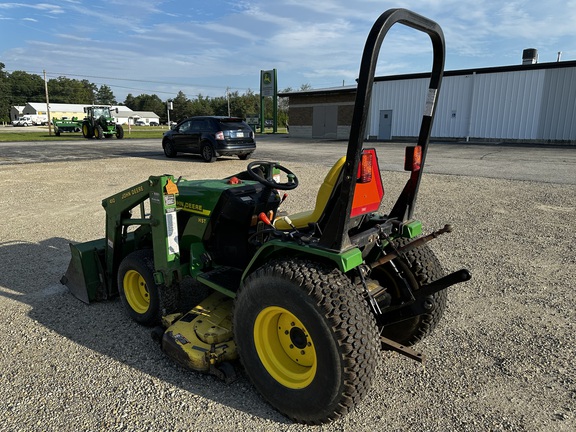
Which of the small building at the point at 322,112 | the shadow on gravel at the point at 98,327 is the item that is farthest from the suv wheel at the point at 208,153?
the small building at the point at 322,112

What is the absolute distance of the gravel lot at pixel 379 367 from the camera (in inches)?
94.5

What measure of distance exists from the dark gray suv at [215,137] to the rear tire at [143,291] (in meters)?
10.6

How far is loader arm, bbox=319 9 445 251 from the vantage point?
1943mm

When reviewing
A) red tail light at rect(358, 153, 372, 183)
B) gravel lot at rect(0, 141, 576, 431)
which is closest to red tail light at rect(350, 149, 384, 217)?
red tail light at rect(358, 153, 372, 183)

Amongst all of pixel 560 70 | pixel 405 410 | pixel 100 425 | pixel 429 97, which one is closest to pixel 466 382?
pixel 405 410

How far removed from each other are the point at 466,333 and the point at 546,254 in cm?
253

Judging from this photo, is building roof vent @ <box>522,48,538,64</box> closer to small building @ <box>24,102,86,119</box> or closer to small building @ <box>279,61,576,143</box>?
small building @ <box>279,61,576,143</box>

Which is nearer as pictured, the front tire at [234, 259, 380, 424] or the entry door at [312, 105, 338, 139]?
the front tire at [234, 259, 380, 424]

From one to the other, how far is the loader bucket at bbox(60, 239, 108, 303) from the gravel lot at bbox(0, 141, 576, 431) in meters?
0.13

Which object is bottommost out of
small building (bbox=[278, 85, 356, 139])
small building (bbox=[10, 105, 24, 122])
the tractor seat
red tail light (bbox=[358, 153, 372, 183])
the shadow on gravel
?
the shadow on gravel

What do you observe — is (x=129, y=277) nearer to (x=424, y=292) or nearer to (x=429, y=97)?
(x=424, y=292)

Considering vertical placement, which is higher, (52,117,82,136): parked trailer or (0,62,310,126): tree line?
(0,62,310,126): tree line

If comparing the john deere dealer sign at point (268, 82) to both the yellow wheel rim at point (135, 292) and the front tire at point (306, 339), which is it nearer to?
the yellow wheel rim at point (135, 292)

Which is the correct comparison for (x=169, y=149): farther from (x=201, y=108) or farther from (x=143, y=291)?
(x=201, y=108)
